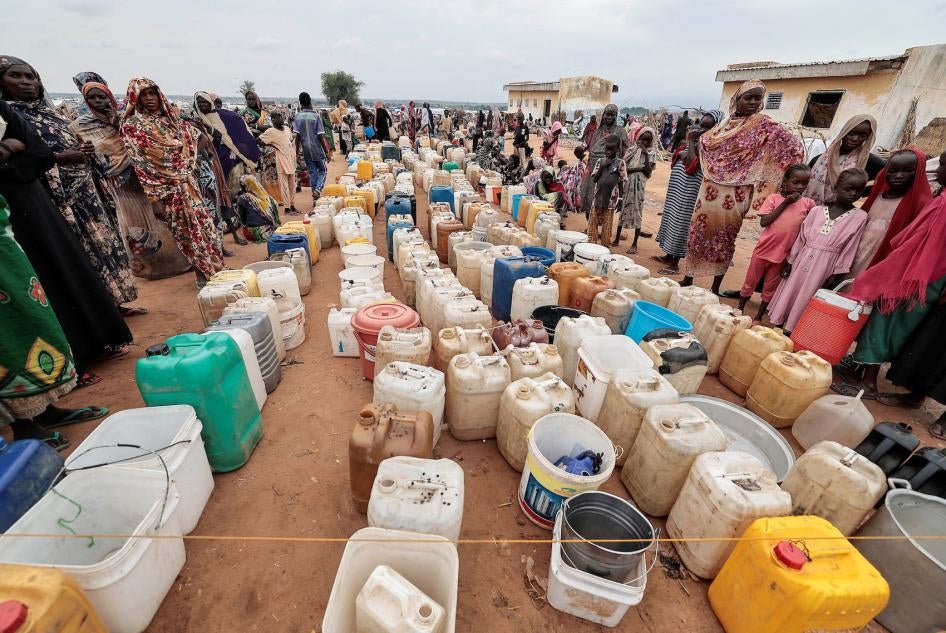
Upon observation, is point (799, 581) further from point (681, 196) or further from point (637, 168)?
point (637, 168)

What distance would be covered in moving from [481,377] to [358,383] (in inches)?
57.1

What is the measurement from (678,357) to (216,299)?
384 centimetres

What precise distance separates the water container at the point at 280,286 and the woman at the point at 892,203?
18.0ft

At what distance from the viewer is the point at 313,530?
230 cm

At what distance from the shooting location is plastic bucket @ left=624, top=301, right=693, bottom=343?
3299 mm

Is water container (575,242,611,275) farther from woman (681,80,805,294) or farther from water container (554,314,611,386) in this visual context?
water container (554,314,611,386)

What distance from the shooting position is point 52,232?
2953 mm

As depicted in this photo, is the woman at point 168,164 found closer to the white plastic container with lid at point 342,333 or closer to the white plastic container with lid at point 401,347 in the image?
the white plastic container with lid at point 342,333

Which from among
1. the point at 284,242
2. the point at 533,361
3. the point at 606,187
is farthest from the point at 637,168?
the point at 284,242

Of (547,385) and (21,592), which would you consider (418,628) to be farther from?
(547,385)

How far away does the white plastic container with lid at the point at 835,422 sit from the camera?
2.70m

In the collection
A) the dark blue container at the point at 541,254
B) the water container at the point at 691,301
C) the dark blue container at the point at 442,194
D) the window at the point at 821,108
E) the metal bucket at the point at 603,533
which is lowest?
the metal bucket at the point at 603,533

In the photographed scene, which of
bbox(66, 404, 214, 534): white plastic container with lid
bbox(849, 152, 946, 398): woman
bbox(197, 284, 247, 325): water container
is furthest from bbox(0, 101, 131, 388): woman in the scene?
bbox(849, 152, 946, 398): woman

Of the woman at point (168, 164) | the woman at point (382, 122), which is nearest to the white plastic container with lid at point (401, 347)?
the woman at point (168, 164)
